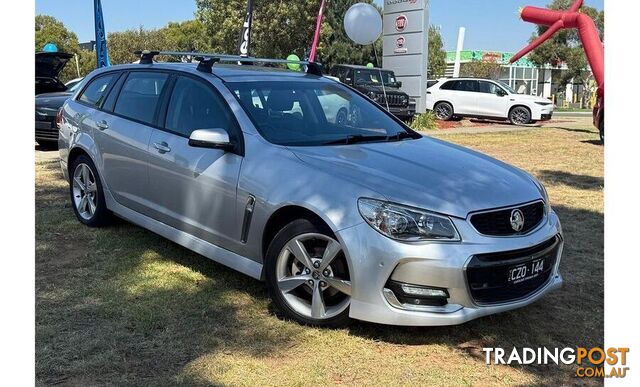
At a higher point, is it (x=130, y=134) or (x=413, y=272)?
(x=130, y=134)

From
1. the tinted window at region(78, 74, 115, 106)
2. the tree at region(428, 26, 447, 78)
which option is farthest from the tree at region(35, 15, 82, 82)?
the tinted window at region(78, 74, 115, 106)

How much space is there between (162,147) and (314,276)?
1864 mm

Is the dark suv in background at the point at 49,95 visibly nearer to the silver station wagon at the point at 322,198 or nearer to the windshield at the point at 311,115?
the silver station wagon at the point at 322,198

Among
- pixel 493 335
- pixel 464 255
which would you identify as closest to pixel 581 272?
pixel 493 335

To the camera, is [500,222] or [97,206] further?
[97,206]

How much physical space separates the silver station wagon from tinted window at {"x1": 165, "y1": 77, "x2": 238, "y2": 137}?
12mm

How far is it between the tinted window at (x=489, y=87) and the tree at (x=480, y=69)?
3687cm

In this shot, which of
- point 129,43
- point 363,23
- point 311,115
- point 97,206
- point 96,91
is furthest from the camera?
point 129,43

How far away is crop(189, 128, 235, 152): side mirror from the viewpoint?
13.3ft

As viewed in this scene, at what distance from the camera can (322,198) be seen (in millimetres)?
3553

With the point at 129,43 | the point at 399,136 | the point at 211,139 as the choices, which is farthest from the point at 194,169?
the point at 129,43

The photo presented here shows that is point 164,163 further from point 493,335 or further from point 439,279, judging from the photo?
point 493,335

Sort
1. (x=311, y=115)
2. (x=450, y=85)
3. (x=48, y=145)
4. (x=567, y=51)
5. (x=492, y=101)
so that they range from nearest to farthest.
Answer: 1. (x=311, y=115)
2. (x=48, y=145)
3. (x=492, y=101)
4. (x=450, y=85)
5. (x=567, y=51)

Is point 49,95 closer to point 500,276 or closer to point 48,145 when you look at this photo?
point 48,145
